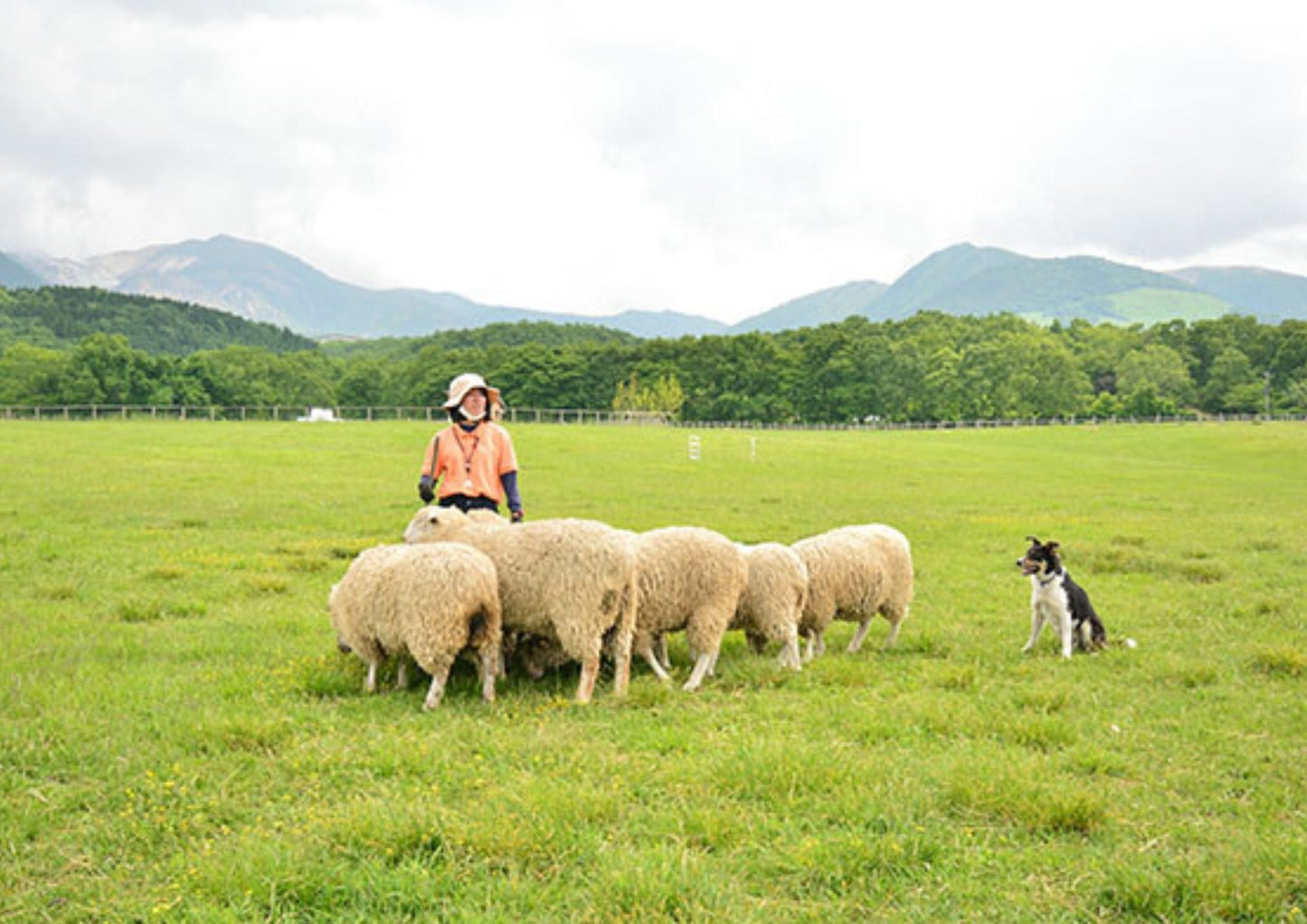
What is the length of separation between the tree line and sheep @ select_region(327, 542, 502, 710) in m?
118

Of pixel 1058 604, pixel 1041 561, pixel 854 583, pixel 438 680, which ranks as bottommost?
pixel 438 680

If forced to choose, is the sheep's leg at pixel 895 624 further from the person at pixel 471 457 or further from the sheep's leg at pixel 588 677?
the person at pixel 471 457

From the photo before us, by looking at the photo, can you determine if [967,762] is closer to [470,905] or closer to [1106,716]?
[1106,716]

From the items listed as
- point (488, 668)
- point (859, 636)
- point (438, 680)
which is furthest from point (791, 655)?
point (438, 680)

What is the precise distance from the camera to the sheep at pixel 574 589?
8.10 meters

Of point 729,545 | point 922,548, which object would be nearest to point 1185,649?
point 729,545

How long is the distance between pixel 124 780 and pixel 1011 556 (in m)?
15.3

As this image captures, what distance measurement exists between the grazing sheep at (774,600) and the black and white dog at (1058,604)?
2.53 metres

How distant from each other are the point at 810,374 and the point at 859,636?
4857 inches

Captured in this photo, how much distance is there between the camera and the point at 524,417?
11700cm

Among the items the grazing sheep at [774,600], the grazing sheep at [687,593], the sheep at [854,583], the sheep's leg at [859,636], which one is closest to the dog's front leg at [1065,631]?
the sheep at [854,583]

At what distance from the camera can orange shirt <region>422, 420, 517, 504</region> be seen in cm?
1062

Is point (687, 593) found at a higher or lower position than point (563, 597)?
lower

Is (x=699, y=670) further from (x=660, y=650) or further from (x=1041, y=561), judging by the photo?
(x=1041, y=561)
